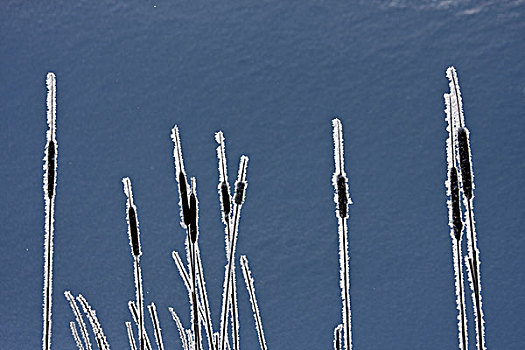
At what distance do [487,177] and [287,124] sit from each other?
1.53ft

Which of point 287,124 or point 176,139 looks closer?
point 176,139

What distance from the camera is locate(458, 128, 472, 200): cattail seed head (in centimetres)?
29

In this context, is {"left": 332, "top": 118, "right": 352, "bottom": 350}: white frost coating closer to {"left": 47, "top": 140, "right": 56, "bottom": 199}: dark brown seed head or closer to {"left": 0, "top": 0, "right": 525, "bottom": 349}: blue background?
{"left": 47, "top": 140, "right": 56, "bottom": 199}: dark brown seed head

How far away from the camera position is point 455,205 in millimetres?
295

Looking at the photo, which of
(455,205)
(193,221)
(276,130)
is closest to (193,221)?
(193,221)

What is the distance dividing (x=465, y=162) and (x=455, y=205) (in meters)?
0.02

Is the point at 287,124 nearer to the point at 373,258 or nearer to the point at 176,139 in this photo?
the point at 373,258

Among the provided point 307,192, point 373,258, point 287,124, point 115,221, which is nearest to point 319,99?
point 287,124

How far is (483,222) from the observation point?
1771mm

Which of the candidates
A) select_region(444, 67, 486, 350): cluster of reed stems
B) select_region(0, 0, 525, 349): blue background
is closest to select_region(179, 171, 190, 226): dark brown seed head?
select_region(444, 67, 486, 350): cluster of reed stems

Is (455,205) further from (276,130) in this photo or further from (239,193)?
(276,130)

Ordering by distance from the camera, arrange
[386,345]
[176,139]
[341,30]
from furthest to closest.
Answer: [386,345] < [341,30] < [176,139]

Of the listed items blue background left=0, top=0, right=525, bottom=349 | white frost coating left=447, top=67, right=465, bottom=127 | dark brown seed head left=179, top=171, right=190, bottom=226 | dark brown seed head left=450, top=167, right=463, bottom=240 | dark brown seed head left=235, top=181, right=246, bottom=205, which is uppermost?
blue background left=0, top=0, right=525, bottom=349

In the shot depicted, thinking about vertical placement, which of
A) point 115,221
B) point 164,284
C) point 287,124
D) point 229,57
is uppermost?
point 229,57
